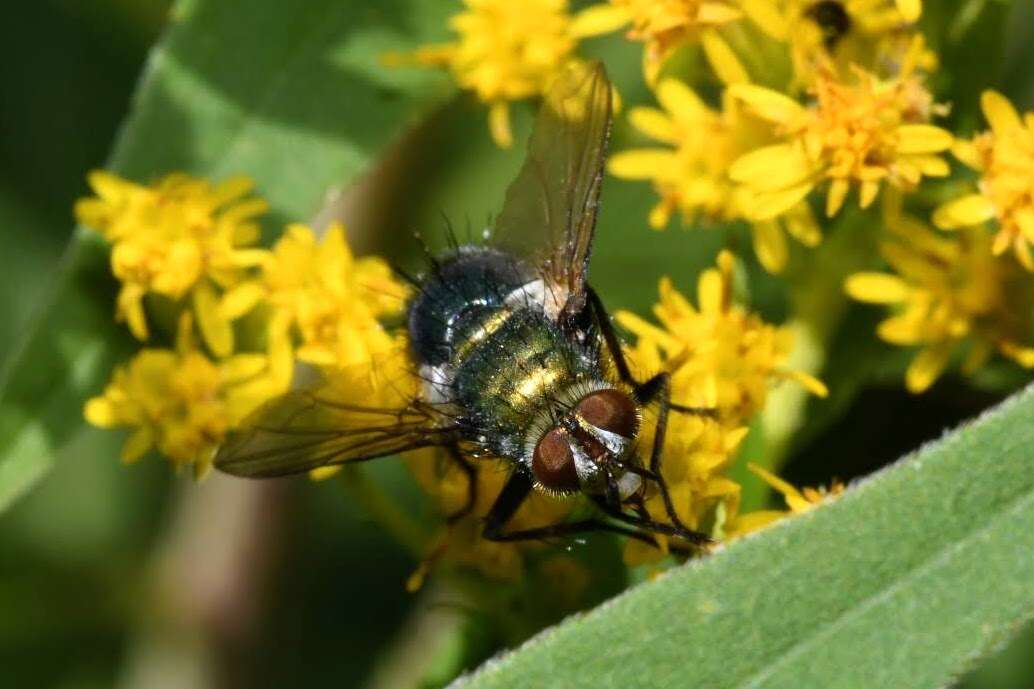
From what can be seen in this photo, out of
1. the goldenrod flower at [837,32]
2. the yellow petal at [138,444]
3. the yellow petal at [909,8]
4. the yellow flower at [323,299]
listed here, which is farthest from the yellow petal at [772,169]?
the yellow petal at [138,444]

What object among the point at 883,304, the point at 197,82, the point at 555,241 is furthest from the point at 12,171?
the point at 883,304

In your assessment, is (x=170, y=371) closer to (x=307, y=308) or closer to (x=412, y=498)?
(x=307, y=308)

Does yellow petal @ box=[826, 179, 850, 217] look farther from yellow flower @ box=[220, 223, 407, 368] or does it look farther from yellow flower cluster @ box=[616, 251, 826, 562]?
yellow flower @ box=[220, 223, 407, 368]

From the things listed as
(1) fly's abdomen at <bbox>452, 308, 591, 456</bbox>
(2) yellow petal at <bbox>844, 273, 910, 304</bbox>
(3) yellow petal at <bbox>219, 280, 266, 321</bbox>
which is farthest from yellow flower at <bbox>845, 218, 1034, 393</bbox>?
(3) yellow petal at <bbox>219, 280, 266, 321</bbox>

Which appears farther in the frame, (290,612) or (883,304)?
(290,612)

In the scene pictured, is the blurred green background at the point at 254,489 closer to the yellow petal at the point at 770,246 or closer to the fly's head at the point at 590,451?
the yellow petal at the point at 770,246

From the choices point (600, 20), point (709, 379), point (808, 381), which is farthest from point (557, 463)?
point (600, 20)
